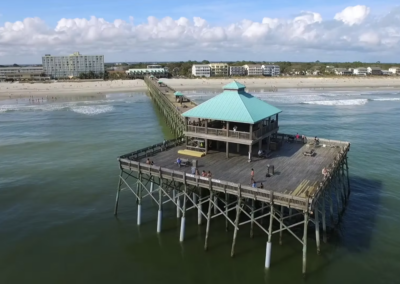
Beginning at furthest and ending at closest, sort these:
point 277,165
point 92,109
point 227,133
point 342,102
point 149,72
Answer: point 149,72
point 342,102
point 92,109
point 227,133
point 277,165

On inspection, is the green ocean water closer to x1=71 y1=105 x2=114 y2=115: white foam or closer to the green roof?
the green roof

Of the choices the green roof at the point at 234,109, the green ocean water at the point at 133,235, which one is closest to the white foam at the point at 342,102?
the green ocean water at the point at 133,235

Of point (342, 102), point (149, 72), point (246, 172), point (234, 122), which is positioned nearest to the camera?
point (246, 172)

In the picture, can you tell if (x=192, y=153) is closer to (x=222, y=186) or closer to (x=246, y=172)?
(x=246, y=172)

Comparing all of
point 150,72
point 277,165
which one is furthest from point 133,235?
point 150,72

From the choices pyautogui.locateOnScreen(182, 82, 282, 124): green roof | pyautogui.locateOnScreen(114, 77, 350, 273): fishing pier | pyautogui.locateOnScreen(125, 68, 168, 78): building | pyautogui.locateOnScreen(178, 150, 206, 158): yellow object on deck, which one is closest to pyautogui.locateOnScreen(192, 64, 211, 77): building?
pyautogui.locateOnScreen(125, 68, 168, 78): building

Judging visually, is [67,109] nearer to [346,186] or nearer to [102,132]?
[102,132]
